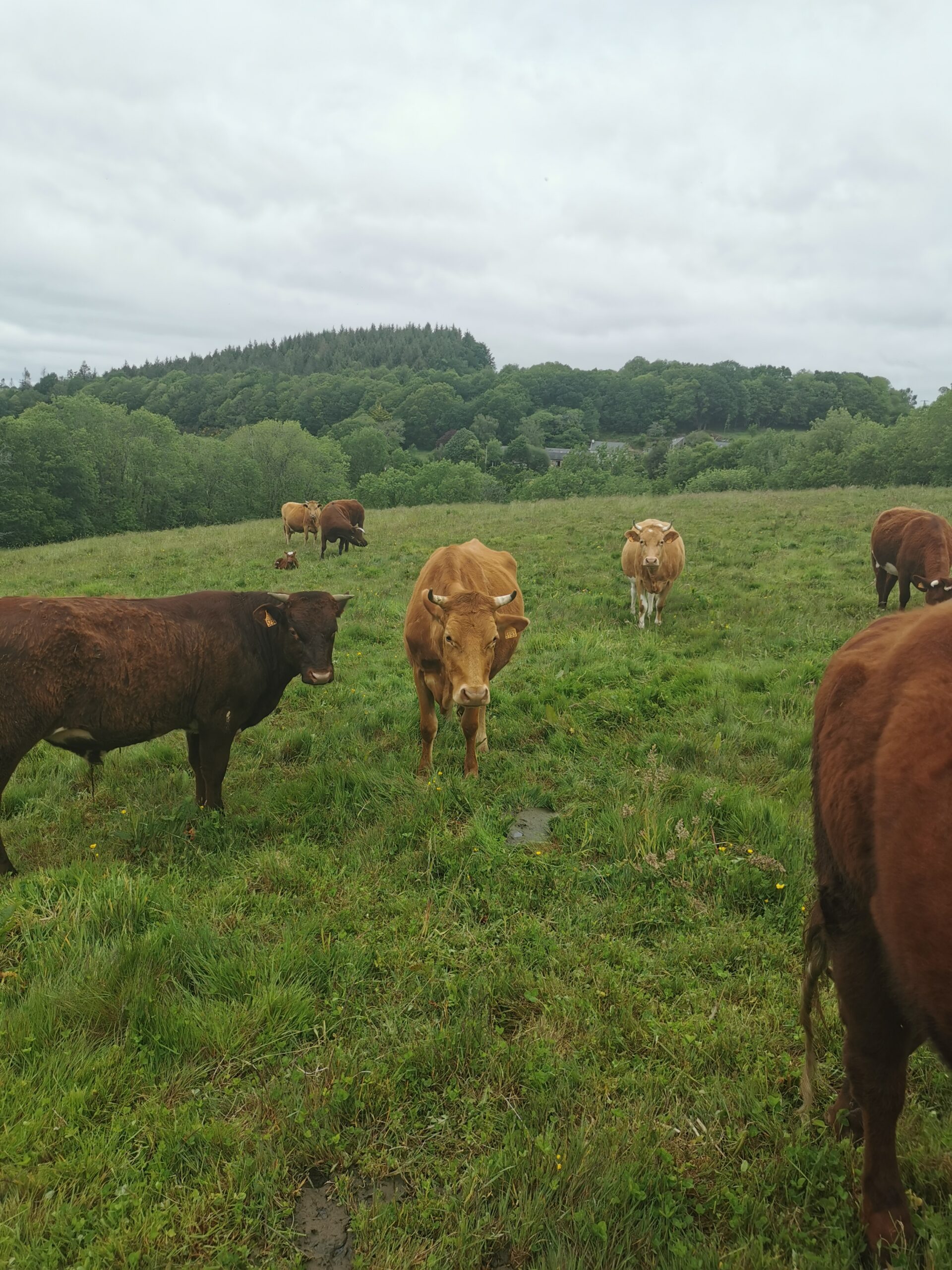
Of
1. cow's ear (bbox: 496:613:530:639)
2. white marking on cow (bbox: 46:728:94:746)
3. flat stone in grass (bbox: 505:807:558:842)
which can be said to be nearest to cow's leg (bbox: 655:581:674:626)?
cow's ear (bbox: 496:613:530:639)

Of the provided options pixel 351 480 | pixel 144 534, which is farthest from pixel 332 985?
pixel 351 480

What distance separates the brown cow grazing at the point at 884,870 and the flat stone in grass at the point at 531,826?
97.8 inches

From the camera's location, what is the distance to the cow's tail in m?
2.67

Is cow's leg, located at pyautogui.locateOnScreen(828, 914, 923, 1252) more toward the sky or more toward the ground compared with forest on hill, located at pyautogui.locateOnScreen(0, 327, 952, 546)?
more toward the ground

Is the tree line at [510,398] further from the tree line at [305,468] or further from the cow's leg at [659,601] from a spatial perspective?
the cow's leg at [659,601]

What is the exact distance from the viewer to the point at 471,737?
6.17m

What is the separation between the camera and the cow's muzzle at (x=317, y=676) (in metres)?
5.80

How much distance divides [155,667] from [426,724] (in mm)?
2468

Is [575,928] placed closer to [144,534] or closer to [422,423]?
[144,534]

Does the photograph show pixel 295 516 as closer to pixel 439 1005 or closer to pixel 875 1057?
pixel 439 1005

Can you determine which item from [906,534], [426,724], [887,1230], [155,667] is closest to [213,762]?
[155,667]

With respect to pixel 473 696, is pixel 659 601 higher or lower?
higher

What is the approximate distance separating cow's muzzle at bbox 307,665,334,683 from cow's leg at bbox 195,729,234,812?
0.84m

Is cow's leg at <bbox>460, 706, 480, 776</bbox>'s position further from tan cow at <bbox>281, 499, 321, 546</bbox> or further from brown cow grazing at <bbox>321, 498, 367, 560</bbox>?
tan cow at <bbox>281, 499, 321, 546</bbox>
